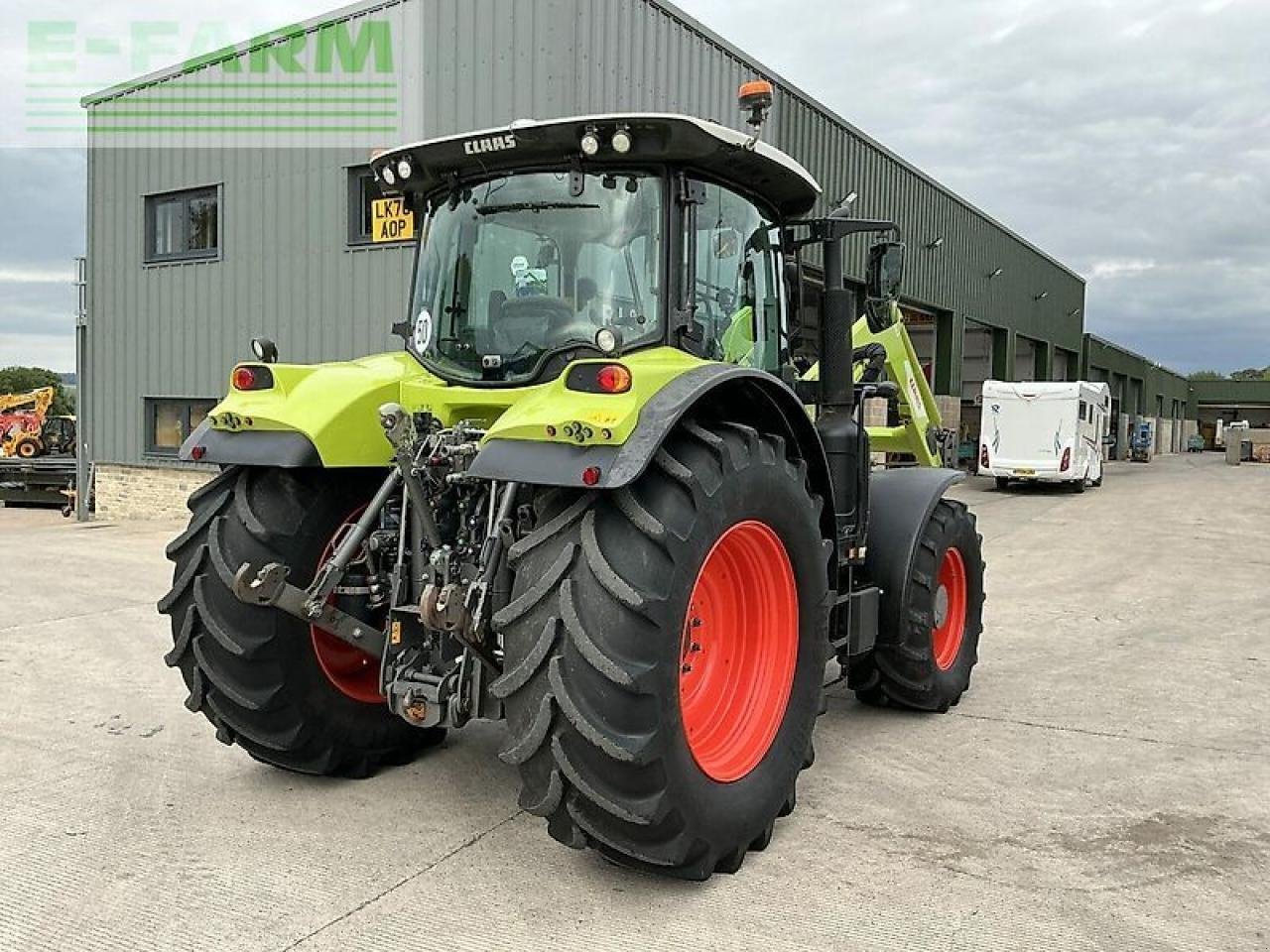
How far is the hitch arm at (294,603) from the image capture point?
371 centimetres

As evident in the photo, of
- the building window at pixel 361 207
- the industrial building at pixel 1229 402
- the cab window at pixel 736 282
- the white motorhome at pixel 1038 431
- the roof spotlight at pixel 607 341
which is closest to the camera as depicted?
the roof spotlight at pixel 607 341

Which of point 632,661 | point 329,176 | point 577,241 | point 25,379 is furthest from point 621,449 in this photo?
point 25,379

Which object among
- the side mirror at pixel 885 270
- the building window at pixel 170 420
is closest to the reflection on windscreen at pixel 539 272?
the side mirror at pixel 885 270

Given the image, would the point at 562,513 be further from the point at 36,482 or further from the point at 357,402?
the point at 36,482

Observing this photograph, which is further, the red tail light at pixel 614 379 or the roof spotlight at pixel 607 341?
the roof spotlight at pixel 607 341

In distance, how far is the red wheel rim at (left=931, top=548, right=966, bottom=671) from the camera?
18.7 ft

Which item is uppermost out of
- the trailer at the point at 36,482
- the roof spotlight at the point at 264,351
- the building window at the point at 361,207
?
the building window at the point at 361,207

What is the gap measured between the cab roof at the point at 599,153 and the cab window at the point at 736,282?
0.12 metres

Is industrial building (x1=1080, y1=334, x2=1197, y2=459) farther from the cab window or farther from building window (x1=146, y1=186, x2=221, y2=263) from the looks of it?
the cab window

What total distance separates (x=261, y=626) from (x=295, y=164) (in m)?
11.7

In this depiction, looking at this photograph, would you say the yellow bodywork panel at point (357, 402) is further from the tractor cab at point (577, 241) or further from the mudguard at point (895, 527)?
the mudguard at point (895, 527)

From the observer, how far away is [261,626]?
12.9 ft

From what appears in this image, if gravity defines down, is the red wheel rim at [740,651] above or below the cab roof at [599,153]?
below

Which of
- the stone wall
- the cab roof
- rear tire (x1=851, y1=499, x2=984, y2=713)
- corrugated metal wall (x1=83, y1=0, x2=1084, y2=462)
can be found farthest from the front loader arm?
the stone wall
